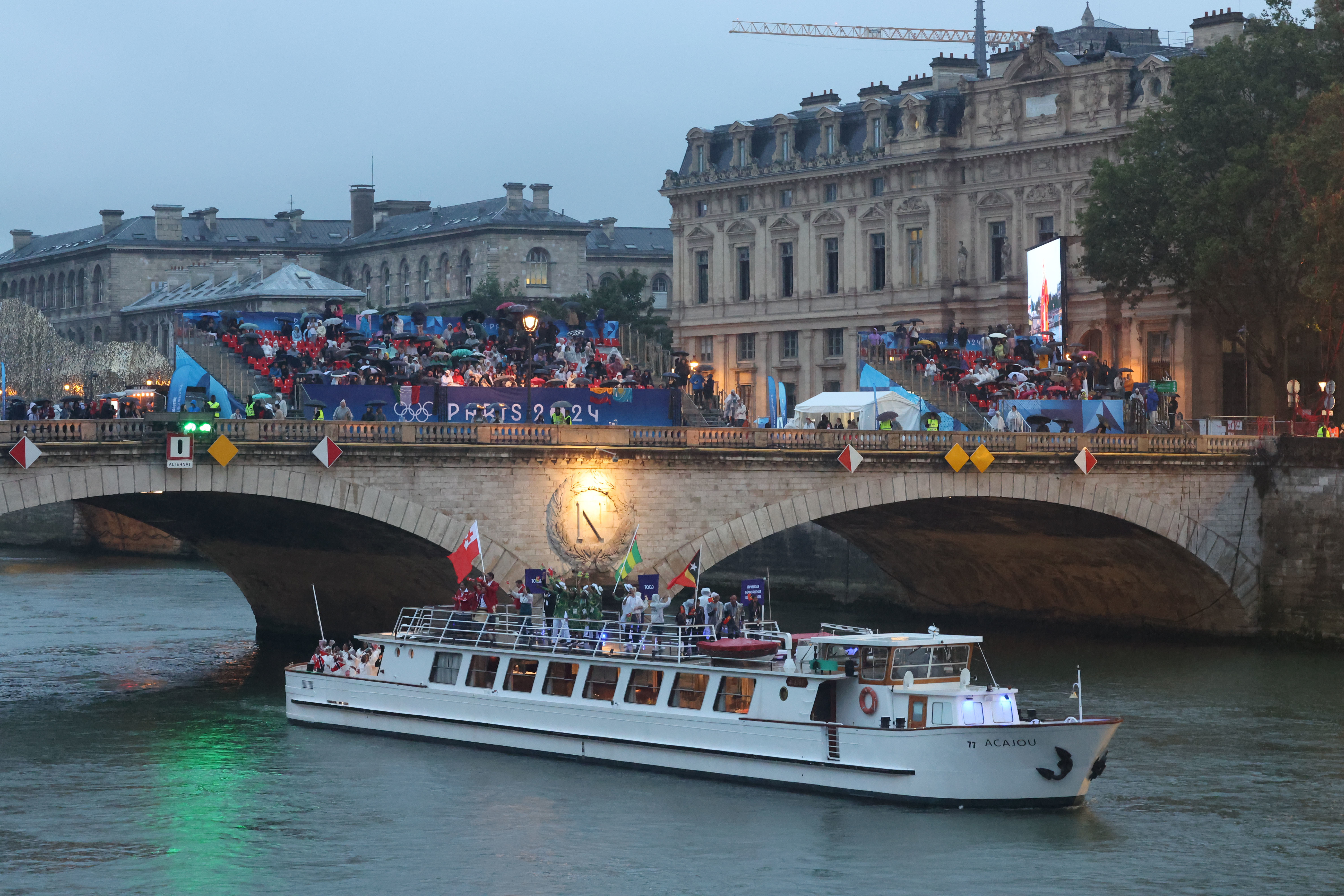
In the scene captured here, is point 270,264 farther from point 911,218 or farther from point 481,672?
point 481,672

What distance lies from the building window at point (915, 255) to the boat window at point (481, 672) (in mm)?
59546

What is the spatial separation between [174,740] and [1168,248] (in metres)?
47.0

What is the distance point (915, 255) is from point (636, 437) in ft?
161

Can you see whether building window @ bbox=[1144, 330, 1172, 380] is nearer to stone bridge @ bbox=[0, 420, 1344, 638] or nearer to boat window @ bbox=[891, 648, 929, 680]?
stone bridge @ bbox=[0, 420, 1344, 638]

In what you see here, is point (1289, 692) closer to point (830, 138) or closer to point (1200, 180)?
point (1200, 180)

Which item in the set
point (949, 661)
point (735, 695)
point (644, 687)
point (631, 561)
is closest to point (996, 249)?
point (631, 561)

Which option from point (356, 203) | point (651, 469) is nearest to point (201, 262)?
point (356, 203)

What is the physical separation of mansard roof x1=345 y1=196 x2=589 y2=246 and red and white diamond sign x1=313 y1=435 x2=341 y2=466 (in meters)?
112

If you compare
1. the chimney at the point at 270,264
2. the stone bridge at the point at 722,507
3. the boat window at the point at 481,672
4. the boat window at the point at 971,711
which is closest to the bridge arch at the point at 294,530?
the stone bridge at the point at 722,507

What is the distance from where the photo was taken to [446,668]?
51969mm

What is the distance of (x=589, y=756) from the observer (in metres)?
48.9

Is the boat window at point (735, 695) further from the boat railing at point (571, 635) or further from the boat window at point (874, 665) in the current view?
the boat window at point (874, 665)

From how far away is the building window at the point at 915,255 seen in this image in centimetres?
10738

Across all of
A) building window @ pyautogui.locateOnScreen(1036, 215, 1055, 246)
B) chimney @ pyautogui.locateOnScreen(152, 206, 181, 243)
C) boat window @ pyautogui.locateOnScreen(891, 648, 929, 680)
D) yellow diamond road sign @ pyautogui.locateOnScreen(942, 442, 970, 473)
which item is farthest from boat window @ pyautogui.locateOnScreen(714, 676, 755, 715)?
chimney @ pyautogui.locateOnScreen(152, 206, 181, 243)
